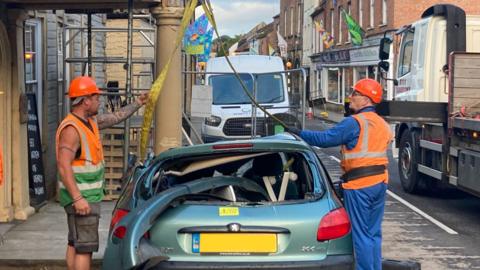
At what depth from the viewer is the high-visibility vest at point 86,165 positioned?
5.36 metres

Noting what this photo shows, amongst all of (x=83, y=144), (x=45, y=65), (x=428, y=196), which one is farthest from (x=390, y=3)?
(x=83, y=144)

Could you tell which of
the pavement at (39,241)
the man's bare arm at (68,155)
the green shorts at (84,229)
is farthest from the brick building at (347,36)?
the man's bare arm at (68,155)

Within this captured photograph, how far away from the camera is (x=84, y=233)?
5.45 meters

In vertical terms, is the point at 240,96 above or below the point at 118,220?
above

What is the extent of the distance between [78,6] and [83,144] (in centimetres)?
422

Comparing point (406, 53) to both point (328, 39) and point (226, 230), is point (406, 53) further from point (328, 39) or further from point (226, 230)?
point (328, 39)

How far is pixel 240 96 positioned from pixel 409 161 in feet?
18.5

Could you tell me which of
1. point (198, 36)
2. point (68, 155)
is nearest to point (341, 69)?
point (198, 36)

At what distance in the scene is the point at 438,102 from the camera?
1073cm

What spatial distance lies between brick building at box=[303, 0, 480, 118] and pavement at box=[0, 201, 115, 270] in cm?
1891

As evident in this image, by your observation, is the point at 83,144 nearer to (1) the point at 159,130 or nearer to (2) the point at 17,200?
(1) the point at 159,130

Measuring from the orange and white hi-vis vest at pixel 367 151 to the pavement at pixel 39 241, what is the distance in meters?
2.63

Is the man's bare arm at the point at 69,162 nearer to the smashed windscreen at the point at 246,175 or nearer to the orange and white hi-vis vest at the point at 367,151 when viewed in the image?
the smashed windscreen at the point at 246,175

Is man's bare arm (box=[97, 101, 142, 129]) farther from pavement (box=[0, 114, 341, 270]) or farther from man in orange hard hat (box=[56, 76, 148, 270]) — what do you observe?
pavement (box=[0, 114, 341, 270])
